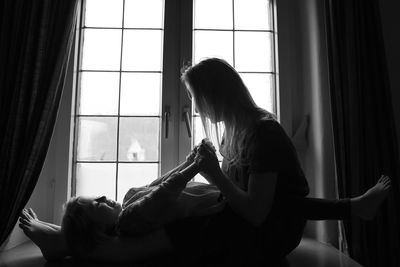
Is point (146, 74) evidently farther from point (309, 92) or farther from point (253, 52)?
point (309, 92)

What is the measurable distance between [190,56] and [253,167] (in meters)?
0.90

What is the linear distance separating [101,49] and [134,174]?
722 mm

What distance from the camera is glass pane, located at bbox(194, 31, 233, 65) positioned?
187 cm

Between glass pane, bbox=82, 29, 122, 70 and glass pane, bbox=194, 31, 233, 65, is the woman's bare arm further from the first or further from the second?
glass pane, bbox=82, 29, 122, 70

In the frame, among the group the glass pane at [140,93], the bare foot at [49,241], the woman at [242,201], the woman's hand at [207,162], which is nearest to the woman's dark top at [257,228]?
the woman at [242,201]

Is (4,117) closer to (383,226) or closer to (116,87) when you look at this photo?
(116,87)

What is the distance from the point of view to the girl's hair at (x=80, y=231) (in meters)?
1.22

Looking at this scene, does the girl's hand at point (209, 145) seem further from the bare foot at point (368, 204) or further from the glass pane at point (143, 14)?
the glass pane at point (143, 14)

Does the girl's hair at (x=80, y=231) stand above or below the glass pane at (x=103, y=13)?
below

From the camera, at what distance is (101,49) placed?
188 centimetres

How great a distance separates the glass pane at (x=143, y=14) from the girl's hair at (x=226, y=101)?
79 centimetres

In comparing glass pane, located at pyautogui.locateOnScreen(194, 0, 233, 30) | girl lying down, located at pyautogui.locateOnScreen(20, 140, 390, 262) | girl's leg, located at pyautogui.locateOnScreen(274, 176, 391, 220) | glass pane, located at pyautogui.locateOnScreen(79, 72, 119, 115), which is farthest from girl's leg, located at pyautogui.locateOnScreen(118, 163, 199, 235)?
glass pane, located at pyautogui.locateOnScreen(194, 0, 233, 30)

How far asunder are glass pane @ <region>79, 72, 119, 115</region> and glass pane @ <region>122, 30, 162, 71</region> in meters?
0.11

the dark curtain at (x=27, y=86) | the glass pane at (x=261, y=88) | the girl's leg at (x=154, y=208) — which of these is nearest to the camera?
the girl's leg at (x=154, y=208)
